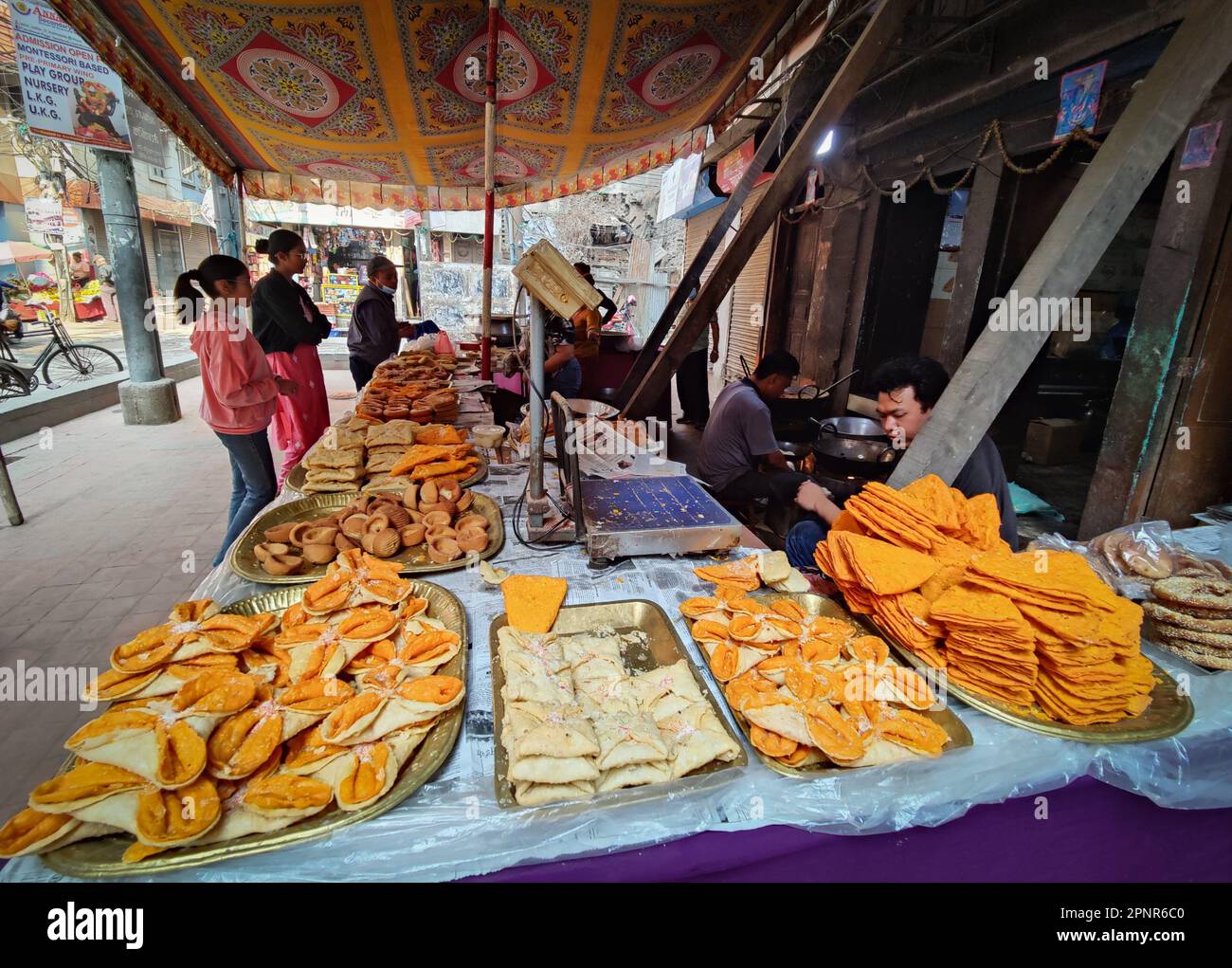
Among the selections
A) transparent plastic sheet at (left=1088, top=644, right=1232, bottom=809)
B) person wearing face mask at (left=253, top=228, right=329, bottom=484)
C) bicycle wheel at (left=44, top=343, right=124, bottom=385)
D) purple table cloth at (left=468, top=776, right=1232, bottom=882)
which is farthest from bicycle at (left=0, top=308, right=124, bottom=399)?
transparent plastic sheet at (left=1088, top=644, right=1232, bottom=809)

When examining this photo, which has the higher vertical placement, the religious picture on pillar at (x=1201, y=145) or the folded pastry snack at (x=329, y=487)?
the religious picture on pillar at (x=1201, y=145)

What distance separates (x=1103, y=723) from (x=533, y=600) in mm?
1517

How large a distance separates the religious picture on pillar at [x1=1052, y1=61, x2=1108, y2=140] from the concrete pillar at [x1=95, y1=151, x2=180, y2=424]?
939 centimetres

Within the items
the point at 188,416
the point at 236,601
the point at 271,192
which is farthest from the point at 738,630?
the point at 188,416

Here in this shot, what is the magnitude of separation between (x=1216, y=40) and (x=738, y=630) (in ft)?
8.05

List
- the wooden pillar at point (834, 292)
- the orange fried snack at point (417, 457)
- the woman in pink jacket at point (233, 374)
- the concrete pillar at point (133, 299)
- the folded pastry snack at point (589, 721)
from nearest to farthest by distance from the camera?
the folded pastry snack at point (589, 721) → the orange fried snack at point (417, 457) → the woman in pink jacket at point (233, 374) → the wooden pillar at point (834, 292) → the concrete pillar at point (133, 299)

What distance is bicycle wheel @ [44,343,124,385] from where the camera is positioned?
379 inches

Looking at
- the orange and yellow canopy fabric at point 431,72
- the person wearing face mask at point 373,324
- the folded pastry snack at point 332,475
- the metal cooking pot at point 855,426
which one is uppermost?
the orange and yellow canopy fabric at point 431,72

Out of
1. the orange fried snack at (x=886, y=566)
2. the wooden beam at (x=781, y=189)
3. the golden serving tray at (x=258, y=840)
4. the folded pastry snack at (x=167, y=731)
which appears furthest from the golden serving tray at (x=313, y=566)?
the wooden beam at (x=781, y=189)

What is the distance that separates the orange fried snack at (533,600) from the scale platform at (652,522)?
23 cm

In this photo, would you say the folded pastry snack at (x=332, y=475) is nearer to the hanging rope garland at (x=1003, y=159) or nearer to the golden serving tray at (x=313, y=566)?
the golden serving tray at (x=313, y=566)

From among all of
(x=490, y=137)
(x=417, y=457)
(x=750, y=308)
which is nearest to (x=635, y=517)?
(x=417, y=457)

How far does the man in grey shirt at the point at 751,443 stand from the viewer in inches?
155

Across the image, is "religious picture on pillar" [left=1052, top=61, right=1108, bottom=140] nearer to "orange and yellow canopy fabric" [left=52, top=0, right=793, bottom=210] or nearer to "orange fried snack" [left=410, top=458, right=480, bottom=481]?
"orange and yellow canopy fabric" [left=52, top=0, right=793, bottom=210]
